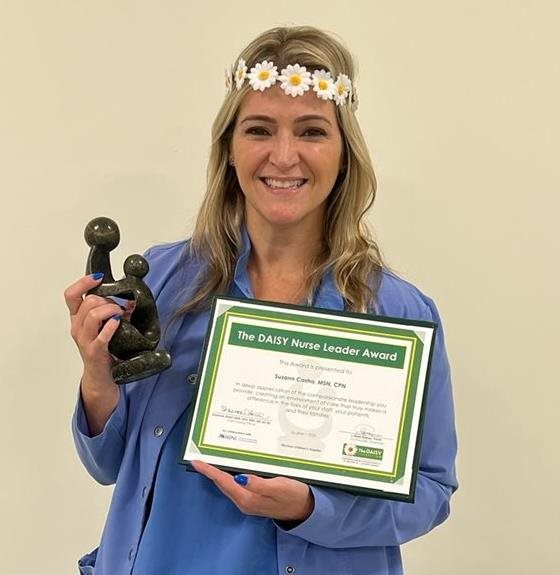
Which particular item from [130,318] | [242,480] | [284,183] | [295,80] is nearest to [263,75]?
[295,80]

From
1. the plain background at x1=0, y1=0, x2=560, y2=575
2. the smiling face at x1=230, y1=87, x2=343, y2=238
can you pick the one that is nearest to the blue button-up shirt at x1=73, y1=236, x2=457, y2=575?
the smiling face at x1=230, y1=87, x2=343, y2=238

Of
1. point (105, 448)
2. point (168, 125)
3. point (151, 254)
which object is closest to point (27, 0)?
point (168, 125)

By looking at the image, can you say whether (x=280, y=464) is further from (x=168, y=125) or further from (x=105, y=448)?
Result: (x=168, y=125)

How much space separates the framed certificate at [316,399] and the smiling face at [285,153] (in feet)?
0.57

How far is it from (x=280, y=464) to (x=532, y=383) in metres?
0.72

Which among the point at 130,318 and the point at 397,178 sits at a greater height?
the point at 397,178

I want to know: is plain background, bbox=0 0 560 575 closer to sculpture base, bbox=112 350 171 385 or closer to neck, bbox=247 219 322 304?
neck, bbox=247 219 322 304

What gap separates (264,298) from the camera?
4.14ft

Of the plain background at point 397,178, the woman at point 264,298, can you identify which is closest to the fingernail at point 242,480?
the woman at point 264,298

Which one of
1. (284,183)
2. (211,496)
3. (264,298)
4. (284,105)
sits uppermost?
Answer: (284,105)

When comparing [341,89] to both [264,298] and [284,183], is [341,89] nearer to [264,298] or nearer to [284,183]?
[284,183]

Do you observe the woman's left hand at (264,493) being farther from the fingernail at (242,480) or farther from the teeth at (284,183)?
the teeth at (284,183)

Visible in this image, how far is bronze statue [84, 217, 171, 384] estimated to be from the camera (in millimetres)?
1102

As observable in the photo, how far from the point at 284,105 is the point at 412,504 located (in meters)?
0.59
